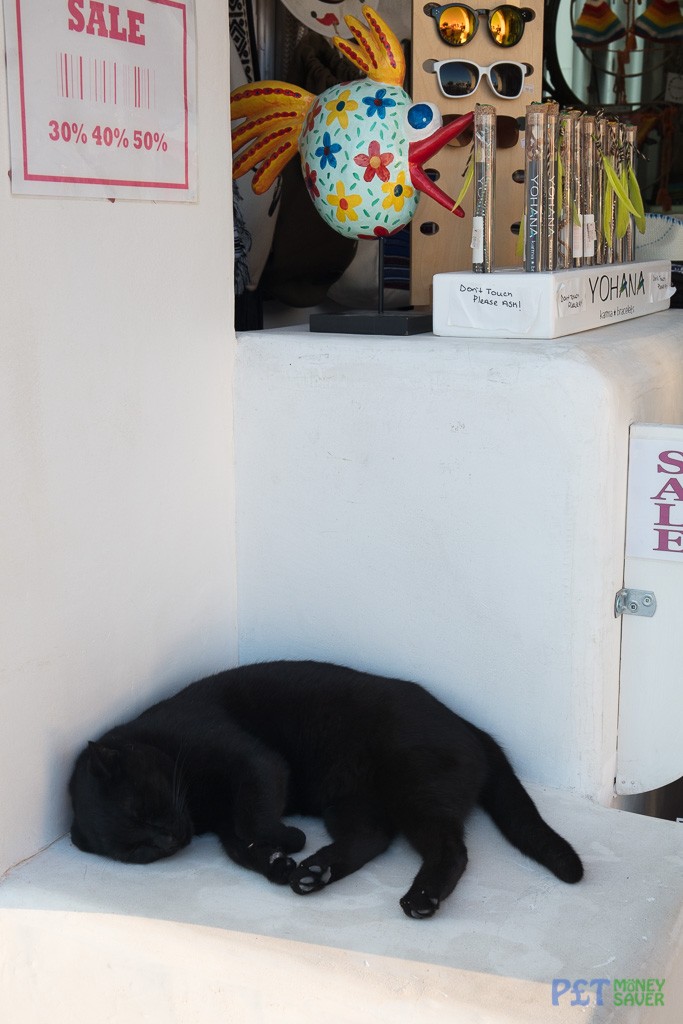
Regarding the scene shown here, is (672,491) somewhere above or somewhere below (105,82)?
below

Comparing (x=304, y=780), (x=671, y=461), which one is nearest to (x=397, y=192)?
(x=671, y=461)

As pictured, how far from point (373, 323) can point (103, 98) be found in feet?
1.62

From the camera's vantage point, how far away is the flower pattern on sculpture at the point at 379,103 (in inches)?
59.3

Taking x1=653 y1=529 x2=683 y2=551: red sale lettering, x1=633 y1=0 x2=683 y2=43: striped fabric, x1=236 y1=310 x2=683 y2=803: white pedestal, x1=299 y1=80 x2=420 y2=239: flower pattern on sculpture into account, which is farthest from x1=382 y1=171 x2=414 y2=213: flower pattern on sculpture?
x1=633 y1=0 x2=683 y2=43: striped fabric

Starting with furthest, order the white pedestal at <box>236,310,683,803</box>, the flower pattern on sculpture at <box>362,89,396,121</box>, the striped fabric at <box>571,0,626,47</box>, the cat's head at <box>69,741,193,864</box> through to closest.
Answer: the striped fabric at <box>571,0,626,47</box>
the flower pattern on sculpture at <box>362,89,396,121</box>
the white pedestal at <box>236,310,683,803</box>
the cat's head at <box>69,741,193,864</box>

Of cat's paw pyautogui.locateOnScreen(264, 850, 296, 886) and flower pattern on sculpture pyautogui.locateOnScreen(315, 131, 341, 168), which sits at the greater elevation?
flower pattern on sculpture pyautogui.locateOnScreen(315, 131, 341, 168)

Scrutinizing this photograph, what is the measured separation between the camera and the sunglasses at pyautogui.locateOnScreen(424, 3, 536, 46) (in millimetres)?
1864

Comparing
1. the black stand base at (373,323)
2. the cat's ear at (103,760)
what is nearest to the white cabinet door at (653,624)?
the black stand base at (373,323)

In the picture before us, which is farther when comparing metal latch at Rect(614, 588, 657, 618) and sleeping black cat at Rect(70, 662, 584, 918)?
metal latch at Rect(614, 588, 657, 618)

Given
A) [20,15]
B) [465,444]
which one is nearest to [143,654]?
[465,444]

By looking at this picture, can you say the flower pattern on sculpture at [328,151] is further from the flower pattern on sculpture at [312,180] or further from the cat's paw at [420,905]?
the cat's paw at [420,905]

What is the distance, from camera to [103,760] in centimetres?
124

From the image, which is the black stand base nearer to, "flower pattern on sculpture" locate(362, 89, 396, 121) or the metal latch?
"flower pattern on sculpture" locate(362, 89, 396, 121)
